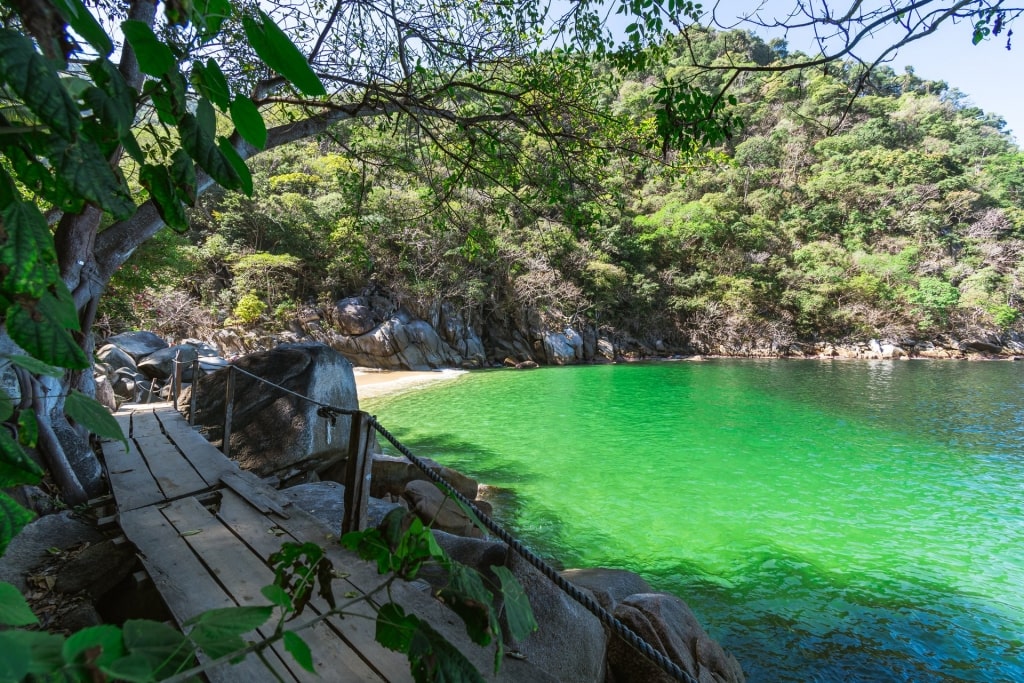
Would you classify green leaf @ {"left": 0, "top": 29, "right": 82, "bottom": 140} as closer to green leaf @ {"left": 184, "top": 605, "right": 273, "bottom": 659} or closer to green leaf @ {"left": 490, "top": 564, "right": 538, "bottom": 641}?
green leaf @ {"left": 184, "top": 605, "right": 273, "bottom": 659}

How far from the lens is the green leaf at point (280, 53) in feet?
1.84

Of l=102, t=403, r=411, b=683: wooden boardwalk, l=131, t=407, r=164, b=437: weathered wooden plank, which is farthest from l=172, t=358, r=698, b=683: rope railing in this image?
l=131, t=407, r=164, b=437: weathered wooden plank

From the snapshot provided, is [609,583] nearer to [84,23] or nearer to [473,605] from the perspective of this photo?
[473,605]

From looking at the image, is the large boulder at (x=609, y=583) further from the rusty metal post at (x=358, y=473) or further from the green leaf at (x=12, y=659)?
the green leaf at (x=12, y=659)

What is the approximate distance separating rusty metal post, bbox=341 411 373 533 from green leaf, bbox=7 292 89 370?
2.08 metres

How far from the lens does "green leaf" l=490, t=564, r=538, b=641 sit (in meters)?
1.10

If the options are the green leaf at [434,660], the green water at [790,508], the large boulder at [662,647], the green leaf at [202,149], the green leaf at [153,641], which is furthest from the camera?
the green water at [790,508]

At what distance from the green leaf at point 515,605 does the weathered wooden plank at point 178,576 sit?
125 cm

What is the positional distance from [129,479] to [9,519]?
12.8 ft

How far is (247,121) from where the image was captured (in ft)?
2.17

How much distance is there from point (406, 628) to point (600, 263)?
2769cm

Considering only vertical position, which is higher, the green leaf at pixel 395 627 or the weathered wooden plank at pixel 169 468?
the green leaf at pixel 395 627

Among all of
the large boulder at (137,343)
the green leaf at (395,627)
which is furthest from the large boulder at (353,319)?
the green leaf at (395,627)

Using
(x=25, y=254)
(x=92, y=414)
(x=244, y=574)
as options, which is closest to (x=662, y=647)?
(x=244, y=574)
